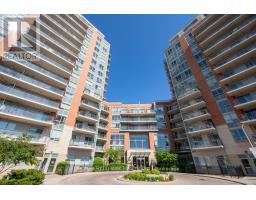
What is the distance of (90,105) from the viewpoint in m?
35.1

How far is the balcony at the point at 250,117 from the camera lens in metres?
22.8

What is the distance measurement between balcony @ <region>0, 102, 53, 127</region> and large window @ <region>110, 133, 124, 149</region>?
19.9 metres

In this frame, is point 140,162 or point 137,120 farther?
point 137,120

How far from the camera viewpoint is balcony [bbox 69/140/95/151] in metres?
28.4

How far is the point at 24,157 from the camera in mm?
12414

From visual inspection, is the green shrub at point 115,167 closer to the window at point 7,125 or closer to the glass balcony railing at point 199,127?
the glass balcony railing at point 199,127

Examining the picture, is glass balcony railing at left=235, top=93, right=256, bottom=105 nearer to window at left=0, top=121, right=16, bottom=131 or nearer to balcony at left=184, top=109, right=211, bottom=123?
balcony at left=184, top=109, right=211, bottom=123

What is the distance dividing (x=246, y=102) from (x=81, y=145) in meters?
31.9

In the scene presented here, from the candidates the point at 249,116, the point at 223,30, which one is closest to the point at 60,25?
the point at 223,30

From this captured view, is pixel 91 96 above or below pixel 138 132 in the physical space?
above

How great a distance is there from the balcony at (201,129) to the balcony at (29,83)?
28662 millimetres

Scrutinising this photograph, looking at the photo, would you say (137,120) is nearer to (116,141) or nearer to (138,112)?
(138,112)
